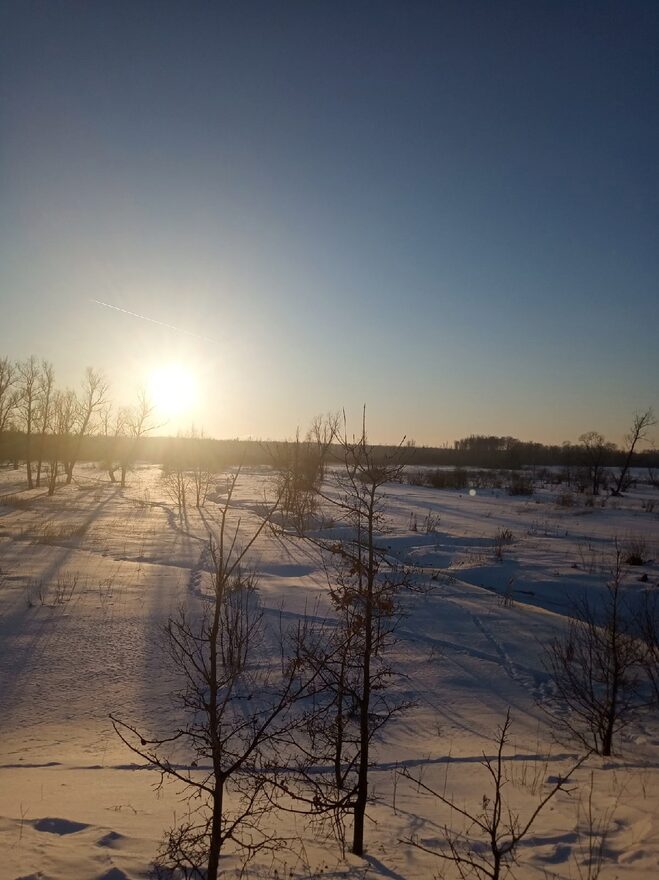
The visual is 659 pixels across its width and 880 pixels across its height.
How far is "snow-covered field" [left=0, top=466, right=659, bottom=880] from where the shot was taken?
3.42 m

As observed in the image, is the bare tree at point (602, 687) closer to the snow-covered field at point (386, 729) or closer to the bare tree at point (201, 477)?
the snow-covered field at point (386, 729)

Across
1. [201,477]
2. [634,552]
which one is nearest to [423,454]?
[201,477]

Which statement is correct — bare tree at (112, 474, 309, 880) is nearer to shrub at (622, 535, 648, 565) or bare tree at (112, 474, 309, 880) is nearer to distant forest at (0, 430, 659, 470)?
shrub at (622, 535, 648, 565)

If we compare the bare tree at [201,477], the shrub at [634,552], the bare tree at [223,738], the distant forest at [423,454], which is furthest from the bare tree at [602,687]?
the distant forest at [423,454]

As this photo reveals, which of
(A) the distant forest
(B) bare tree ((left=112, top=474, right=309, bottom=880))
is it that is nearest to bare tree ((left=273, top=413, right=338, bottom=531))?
(B) bare tree ((left=112, top=474, right=309, bottom=880))

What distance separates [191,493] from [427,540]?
1708cm

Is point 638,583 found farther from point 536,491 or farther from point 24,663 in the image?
point 536,491

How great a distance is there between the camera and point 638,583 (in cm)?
1149

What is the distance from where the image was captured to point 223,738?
5.00m

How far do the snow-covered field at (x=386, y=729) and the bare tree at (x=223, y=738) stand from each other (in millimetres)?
216

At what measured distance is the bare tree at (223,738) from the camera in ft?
8.85

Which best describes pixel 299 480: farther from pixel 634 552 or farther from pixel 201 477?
pixel 201 477

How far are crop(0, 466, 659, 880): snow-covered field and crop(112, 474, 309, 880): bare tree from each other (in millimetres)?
216

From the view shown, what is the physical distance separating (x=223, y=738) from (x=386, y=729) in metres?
1.82
